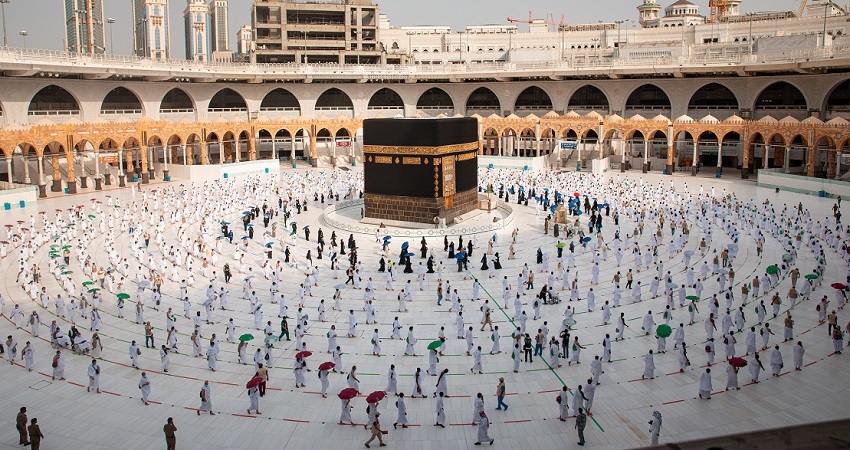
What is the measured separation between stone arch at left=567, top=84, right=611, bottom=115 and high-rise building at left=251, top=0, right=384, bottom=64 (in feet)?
60.8

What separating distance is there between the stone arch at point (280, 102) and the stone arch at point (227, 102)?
1735mm

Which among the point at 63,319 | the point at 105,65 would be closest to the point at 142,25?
the point at 105,65

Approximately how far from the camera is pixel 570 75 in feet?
163

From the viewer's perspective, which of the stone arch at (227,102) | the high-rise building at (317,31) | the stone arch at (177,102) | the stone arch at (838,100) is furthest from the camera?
the high-rise building at (317,31)

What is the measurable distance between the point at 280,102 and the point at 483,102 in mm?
17311

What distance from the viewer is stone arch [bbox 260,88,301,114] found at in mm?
54969

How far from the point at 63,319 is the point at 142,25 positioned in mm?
152305

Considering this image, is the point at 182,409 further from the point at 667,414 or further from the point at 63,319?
the point at 667,414

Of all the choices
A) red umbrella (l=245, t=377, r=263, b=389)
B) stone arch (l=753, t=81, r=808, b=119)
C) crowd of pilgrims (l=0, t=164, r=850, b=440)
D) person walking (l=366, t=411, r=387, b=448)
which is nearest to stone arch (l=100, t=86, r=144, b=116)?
crowd of pilgrims (l=0, t=164, r=850, b=440)

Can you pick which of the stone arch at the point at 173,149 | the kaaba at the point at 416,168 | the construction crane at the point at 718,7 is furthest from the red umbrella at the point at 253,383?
the construction crane at the point at 718,7

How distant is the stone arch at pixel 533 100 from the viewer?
54.8m

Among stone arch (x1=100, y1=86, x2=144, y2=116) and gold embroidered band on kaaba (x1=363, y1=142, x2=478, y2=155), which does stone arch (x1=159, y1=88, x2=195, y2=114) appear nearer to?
stone arch (x1=100, y1=86, x2=144, y2=116)

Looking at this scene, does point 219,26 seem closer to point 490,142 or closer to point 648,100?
point 490,142

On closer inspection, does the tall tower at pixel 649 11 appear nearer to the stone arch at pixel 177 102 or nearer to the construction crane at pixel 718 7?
the construction crane at pixel 718 7
